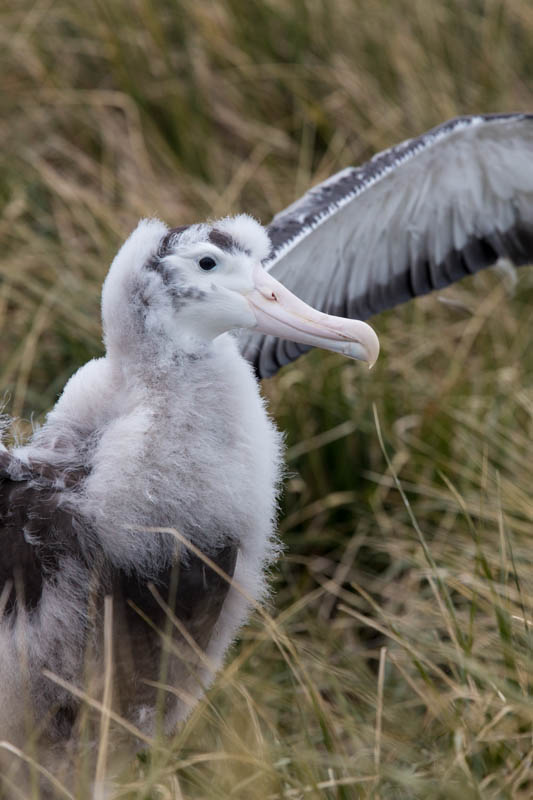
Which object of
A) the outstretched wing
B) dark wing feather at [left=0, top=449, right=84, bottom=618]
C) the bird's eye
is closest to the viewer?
dark wing feather at [left=0, top=449, right=84, bottom=618]

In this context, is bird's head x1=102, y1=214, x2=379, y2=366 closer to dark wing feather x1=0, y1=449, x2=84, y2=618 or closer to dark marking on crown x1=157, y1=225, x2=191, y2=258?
dark marking on crown x1=157, y1=225, x2=191, y2=258

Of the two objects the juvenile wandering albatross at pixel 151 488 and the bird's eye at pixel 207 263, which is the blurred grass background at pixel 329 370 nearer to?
the juvenile wandering albatross at pixel 151 488

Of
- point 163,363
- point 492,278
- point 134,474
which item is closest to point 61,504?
point 134,474

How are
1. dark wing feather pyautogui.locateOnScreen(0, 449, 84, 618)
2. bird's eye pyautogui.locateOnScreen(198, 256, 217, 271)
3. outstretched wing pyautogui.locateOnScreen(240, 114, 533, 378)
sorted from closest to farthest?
dark wing feather pyautogui.locateOnScreen(0, 449, 84, 618) → bird's eye pyautogui.locateOnScreen(198, 256, 217, 271) → outstretched wing pyautogui.locateOnScreen(240, 114, 533, 378)

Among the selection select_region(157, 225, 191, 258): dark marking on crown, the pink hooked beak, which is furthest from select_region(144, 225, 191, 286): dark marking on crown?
the pink hooked beak

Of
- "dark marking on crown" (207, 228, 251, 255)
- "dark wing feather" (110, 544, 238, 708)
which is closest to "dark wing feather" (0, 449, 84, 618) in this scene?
"dark wing feather" (110, 544, 238, 708)

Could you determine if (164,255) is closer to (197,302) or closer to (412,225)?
Answer: (197,302)

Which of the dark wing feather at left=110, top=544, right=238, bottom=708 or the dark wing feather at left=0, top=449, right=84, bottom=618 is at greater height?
the dark wing feather at left=0, top=449, right=84, bottom=618

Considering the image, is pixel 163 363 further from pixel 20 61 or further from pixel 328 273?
pixel 20 61

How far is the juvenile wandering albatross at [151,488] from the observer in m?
2.42

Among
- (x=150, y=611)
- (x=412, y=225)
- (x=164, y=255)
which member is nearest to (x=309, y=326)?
(x=164, y=255)

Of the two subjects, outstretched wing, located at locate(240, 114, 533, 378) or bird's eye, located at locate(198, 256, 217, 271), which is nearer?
bird's eye, located at locate(198, 256, 217, 271)

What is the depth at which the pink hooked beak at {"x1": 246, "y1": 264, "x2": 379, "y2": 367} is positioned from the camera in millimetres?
2494

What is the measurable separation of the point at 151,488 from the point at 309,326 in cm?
47
